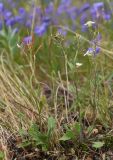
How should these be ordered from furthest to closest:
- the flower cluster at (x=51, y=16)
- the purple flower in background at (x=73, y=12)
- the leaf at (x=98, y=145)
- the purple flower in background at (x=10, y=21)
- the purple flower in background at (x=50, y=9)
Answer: the purple flower in background at (x=73, y=12)
the purple flower in background at (x=50, y=9)
the purple flower in background at (x=10, y=21)
the flower cluster at (x=51, y=16)
the leaf at (x=98, y=145)

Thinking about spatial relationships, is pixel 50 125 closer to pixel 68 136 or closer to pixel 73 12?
pixel 68 136

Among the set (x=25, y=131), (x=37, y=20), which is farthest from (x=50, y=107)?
(x=37, y=20)

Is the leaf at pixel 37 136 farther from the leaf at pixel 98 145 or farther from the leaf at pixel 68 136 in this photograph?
the leaf at pixel 98 145

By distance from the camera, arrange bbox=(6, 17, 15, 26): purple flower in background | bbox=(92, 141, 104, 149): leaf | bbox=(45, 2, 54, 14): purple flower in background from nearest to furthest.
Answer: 1. bbox=(92, 141, 104, 149): leaf
2. bbox=(6, 17, 15, 26): purple flower in background
3. bbox=(45, 2, 54, 14): purple flower in background

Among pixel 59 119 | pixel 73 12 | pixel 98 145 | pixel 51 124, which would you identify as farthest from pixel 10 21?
pixel 98 145

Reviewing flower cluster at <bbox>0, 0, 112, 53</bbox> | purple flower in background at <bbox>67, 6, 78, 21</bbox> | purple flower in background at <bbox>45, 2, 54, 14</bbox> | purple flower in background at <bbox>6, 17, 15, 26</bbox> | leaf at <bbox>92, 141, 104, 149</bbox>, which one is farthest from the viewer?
purple flower in background at <bbox>67, 6, 78, 21</bbox>

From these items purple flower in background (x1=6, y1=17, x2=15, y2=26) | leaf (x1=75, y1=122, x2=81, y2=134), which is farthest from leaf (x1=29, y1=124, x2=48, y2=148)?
purple flower in background (x1=6, y1=17, x2=15, y2=26)

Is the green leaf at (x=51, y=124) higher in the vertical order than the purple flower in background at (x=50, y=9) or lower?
lower

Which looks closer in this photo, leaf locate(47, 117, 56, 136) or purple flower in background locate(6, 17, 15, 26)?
leaf locate(47, 117, 56, 136)

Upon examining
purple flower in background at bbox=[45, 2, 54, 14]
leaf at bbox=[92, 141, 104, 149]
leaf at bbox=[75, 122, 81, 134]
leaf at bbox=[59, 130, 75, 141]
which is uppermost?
purple flower in background at bbox=[45, 2, 54, 14]

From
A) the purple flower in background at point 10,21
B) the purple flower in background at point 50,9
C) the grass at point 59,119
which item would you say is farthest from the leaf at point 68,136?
the purple flower in background at point 50,9

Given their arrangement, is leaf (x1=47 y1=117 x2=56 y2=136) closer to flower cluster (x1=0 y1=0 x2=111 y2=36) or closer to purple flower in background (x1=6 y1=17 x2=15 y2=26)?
flower cluster (x1=0 y1=0 x2=111 y2=36)
